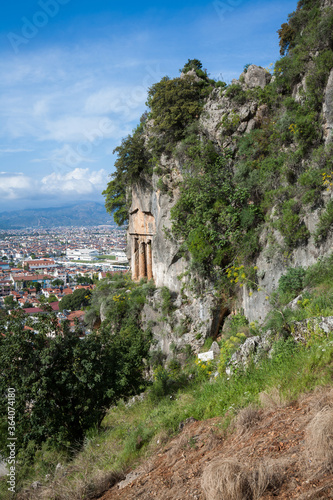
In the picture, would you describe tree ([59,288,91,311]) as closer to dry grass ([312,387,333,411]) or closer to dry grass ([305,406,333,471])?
dry grass ([312,387,333,411])

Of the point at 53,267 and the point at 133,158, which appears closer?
the point at 133,158

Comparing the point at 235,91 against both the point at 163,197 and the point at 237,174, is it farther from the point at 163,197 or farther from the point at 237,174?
the point at 163,197

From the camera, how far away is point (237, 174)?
12.4 m

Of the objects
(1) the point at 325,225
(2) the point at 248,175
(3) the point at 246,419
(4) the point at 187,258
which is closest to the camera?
(3) the point at 246,419

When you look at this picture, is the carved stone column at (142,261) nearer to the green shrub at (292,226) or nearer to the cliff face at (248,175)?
the cliff face at (248,175)

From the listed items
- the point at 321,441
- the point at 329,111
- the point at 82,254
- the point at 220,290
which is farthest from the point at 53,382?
the point at 82,254

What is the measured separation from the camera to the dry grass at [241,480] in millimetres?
2566

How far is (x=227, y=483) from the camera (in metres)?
2.61

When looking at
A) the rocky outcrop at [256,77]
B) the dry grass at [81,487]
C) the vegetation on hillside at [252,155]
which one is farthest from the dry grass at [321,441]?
the rocky outcrop at [256,77]

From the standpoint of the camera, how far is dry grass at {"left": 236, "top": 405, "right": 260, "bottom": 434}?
373 cm

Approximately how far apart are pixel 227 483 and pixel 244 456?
62 cm

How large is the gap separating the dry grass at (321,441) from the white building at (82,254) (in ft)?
446

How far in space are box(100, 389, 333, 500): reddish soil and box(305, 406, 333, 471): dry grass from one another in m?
0.04

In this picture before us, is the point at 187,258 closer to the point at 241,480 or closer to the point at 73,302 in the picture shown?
the point at 241,480
